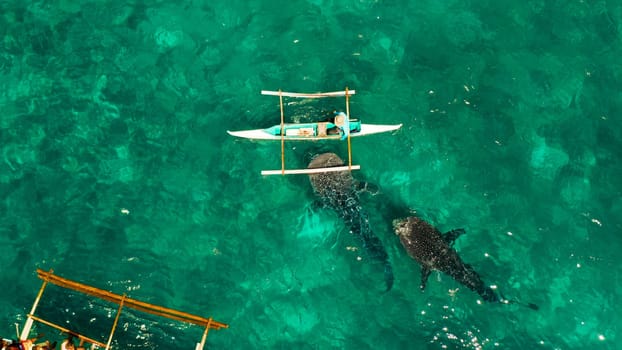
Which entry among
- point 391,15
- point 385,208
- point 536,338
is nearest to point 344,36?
point 391,15

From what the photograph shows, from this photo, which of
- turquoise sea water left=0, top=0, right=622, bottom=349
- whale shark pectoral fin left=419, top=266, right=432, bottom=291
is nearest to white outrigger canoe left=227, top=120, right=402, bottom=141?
turquoise sea water left=0, top=0, right=622, bottom=349

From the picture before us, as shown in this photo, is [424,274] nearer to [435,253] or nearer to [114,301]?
[435,253]

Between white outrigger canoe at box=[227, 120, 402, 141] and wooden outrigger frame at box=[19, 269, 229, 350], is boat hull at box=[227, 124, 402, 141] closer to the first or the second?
white outrigger canoe at box=[227, 120, 402, 141]

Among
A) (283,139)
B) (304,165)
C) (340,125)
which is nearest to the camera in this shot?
(340,125)

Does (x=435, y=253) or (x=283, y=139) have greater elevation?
(x=283, y=139)

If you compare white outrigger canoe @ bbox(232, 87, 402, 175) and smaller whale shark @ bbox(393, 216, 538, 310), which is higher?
white outrigger canoe @ bbox(232, 87, 402, 175)

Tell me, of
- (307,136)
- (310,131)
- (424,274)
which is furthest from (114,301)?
(424,274)

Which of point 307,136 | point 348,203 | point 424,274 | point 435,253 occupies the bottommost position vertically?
point 424,274
